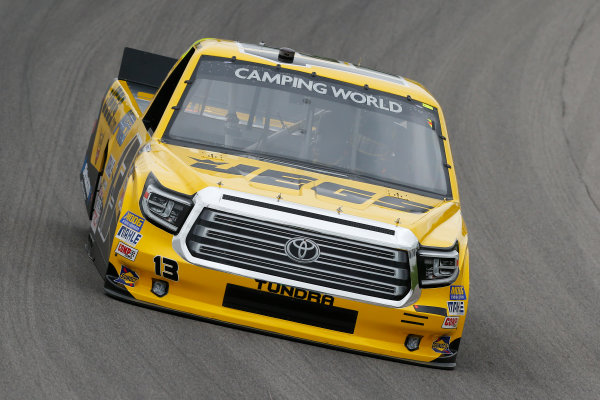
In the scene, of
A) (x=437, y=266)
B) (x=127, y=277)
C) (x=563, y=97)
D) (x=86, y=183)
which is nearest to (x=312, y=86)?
(x=437, y=266)

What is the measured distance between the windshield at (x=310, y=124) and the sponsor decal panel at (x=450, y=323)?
100 cm

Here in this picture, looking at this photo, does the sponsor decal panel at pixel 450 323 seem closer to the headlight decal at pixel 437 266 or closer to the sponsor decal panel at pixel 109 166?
the headlight decal at pixel 437 266

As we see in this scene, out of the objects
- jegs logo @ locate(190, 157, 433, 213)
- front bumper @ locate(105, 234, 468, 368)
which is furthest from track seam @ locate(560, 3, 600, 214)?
front bumper @ locate(105, 234, 468, 368)

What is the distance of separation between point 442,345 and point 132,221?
1991 mm

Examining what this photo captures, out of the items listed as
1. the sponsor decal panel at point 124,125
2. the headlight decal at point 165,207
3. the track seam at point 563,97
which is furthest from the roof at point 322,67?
the track seam at point 563,97

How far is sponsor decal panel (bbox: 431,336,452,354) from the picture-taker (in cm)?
638

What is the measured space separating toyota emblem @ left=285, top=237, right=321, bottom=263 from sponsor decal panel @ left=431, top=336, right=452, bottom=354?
97 centimetres

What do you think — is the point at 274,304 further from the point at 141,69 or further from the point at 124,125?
the point at 141,69

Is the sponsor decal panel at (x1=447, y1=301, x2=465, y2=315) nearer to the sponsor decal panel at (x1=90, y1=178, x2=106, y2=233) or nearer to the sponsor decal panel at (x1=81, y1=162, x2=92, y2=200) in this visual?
the sponsor decal panel at (x1=90, y1=178, x2=106, y2=233)

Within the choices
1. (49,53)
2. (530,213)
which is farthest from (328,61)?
(49,53)

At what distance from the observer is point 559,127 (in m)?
15.9

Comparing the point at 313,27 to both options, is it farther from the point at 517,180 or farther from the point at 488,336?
the point at 488,336

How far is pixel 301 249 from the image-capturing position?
6027 mm

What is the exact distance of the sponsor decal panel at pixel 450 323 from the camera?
628 cm
